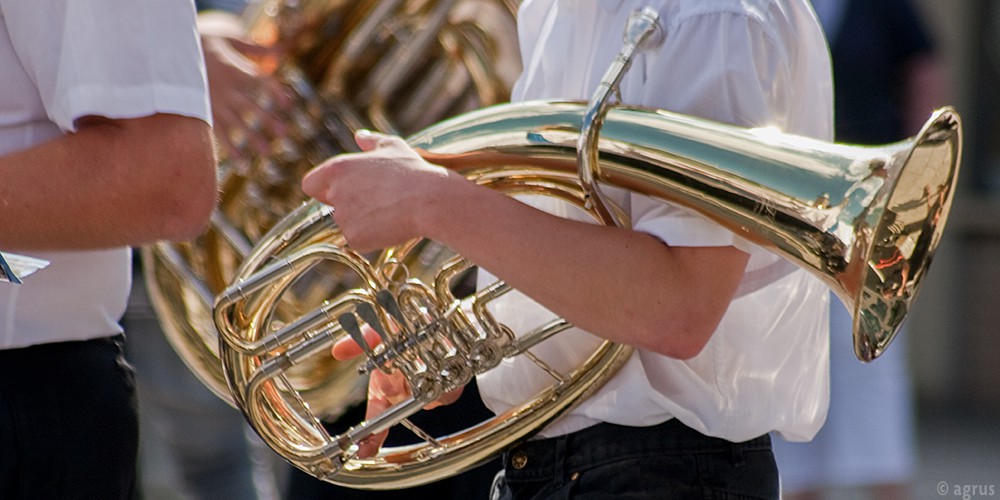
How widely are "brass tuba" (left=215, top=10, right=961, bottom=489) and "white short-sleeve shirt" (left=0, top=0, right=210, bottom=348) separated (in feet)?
0.70

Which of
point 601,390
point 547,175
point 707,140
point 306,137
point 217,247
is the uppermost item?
point 707,140

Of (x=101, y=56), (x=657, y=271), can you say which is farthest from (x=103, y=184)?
(x=657, y=271)

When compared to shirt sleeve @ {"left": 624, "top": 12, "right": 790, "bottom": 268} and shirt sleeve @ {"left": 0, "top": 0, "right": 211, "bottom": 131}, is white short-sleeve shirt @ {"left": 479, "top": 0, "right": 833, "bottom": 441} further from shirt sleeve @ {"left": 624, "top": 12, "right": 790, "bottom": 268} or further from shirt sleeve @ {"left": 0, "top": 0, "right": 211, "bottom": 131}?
shirt sleeve @ {"left": 0, "top": 0, "right": 211, "bottom": 131}

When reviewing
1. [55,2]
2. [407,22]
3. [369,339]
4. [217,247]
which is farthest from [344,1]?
[55,2]

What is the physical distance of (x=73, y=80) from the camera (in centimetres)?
142

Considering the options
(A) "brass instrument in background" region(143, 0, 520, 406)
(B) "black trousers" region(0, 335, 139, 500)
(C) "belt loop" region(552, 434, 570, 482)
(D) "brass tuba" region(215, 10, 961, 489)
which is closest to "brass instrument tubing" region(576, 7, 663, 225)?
(D) "brass tuba" region(215, 10, 961, 489)

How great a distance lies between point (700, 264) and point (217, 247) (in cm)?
151

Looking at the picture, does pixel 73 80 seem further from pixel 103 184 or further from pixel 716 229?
pixel 716 229

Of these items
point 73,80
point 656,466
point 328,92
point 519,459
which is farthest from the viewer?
point 328,92

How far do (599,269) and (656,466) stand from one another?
270 mm

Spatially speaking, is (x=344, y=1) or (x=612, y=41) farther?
(x=344, y=1)

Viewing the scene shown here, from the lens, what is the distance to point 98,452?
155 cm

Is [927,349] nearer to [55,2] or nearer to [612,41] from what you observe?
[612,41]

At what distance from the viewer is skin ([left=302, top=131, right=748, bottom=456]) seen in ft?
4.86
